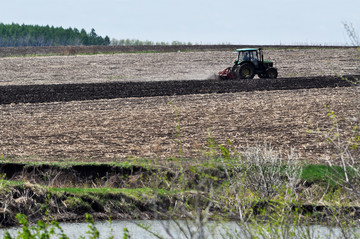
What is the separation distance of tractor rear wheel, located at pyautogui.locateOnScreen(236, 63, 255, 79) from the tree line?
379 ft

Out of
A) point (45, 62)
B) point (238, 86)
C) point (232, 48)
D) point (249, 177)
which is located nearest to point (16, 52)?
point (45, 62)

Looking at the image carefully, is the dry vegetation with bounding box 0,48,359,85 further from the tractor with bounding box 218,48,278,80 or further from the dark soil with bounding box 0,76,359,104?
the dark soil with bounding box 0,76,359,104

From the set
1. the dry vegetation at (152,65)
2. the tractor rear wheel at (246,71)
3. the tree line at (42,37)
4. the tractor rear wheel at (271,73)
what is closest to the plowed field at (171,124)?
the tractor rear wheel at (246,71)

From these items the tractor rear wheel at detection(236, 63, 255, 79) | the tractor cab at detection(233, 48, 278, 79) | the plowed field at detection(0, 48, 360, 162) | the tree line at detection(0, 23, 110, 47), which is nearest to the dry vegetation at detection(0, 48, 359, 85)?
the tractor cab at detection(233, 48, 278, 79)

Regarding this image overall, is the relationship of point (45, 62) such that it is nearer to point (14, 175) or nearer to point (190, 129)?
point (190, 129)

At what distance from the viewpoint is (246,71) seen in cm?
3831

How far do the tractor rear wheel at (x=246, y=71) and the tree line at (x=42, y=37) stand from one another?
116 meters

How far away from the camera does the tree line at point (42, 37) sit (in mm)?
151125

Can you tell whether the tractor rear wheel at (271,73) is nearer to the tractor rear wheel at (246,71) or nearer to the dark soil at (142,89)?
the tractor rear wheel at (246,71)

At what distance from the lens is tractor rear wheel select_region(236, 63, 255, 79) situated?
125 ft

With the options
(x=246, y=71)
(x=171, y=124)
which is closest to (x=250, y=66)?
(x=246, y=71)

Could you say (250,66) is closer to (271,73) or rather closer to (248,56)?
(248,56)

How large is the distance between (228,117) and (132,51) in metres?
43.8

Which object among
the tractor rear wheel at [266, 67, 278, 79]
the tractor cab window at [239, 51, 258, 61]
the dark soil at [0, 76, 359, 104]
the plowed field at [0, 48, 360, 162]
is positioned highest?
the tractor cab window at [239, 51, 258, 61]
